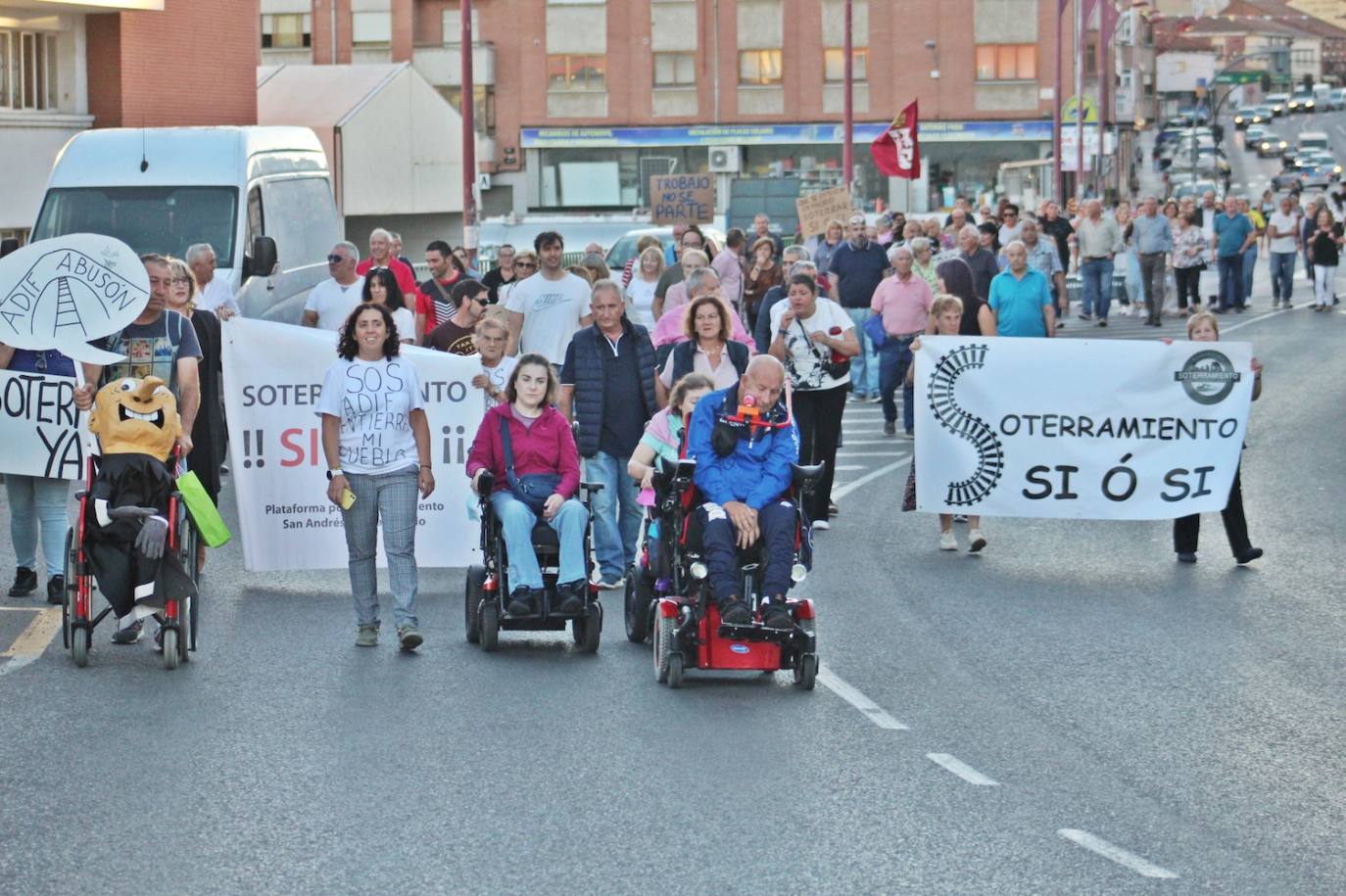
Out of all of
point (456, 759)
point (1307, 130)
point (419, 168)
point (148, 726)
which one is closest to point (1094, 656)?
point (456, 759)

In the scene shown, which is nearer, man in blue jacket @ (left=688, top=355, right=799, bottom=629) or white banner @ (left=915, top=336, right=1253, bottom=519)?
man in blue jacket @ (left=688, top=355, right=799, bottom=629)

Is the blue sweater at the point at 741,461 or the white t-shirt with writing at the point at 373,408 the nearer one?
the blue sweater at the point at 741,461

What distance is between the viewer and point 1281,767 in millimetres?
8531

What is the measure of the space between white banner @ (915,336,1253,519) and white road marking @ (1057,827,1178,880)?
22.7ft

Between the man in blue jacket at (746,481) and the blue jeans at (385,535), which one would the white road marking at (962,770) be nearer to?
the man in blue jacket at (746,481)

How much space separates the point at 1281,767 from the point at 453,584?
5.96 m

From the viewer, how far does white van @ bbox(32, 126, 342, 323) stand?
20.8 meters

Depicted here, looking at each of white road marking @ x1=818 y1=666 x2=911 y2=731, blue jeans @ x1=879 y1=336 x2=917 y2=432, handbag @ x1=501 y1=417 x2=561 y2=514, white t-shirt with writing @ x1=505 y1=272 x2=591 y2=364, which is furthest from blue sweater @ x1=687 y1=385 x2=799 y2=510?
blue jeans @ x1=879 y1=336 x2=917 y2=432

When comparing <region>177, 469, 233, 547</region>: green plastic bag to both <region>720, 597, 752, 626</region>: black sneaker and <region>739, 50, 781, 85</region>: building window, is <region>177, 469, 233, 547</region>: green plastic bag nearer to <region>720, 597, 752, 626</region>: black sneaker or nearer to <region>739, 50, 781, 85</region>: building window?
<region>720, 597, 752, 626</region>: black sneaker

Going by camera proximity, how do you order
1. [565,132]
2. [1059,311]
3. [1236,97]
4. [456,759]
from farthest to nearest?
[1236,97]
[565,132]
[1059,311]
[456,759]

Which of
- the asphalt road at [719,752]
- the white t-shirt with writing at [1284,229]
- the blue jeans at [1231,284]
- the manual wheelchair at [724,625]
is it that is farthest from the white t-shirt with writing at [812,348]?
the white t-shirt with writing at [1284,229]

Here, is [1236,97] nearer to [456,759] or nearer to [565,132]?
[565,132]

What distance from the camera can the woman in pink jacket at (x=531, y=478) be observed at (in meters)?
10.7

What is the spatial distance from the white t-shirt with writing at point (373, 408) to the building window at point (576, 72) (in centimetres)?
6989
